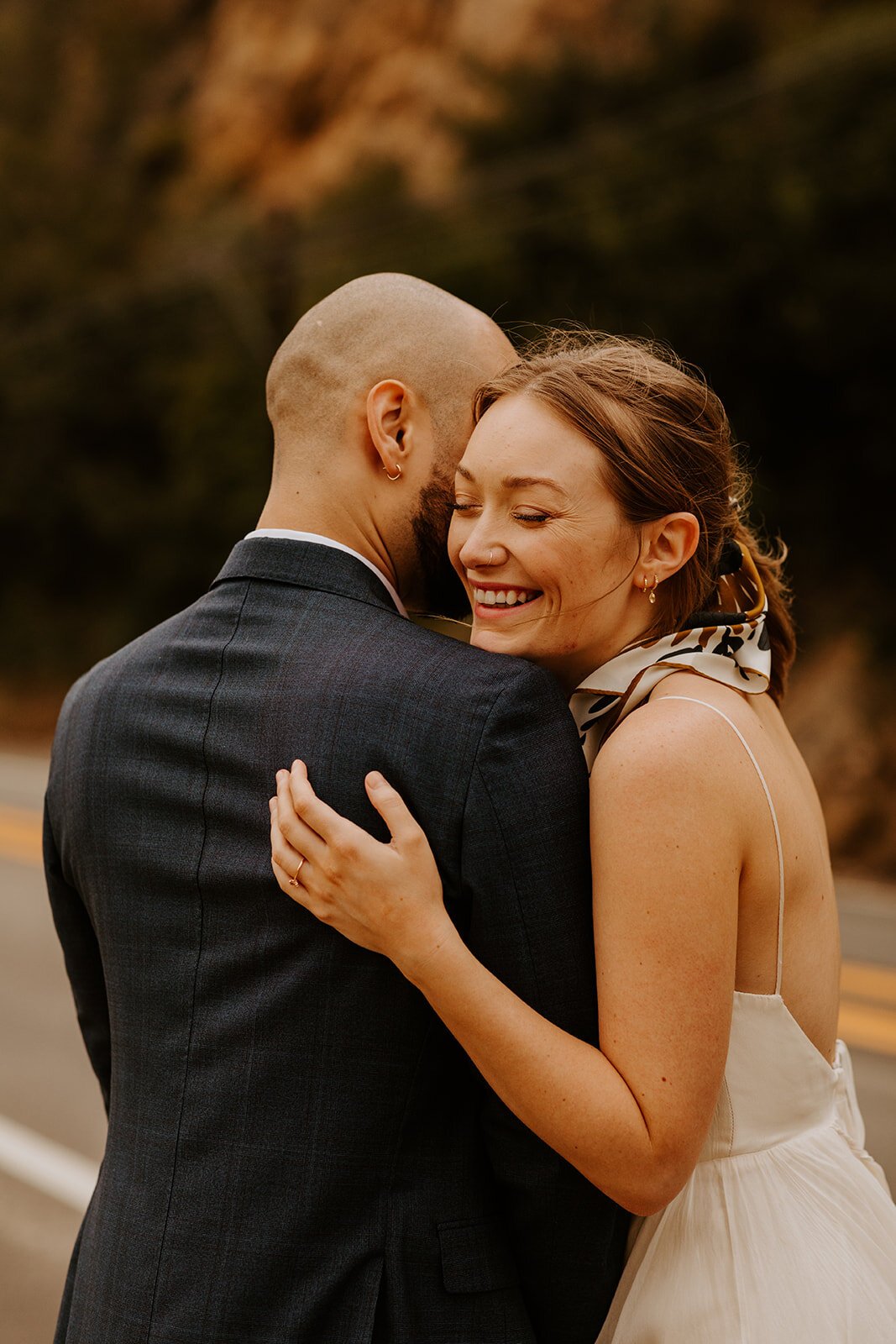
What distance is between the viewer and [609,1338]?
1817mm

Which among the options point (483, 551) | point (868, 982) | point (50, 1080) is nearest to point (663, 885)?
point (483, 551)

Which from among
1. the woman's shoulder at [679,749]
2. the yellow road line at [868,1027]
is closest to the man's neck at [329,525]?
the woman's shoulder at [679,749]

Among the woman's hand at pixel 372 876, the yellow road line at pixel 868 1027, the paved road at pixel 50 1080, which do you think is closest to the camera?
the woman's hand at pixel 372 876

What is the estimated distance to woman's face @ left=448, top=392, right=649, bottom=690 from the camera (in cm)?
180

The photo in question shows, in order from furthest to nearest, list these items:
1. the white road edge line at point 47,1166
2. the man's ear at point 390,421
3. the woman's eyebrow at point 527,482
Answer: the white road edge line at point 47,1166
the man's ear at point 390,421
the woman's eyebrow at point 527,482

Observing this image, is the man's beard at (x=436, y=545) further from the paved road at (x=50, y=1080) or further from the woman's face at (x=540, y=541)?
the paved road at (x=50, y=1080)

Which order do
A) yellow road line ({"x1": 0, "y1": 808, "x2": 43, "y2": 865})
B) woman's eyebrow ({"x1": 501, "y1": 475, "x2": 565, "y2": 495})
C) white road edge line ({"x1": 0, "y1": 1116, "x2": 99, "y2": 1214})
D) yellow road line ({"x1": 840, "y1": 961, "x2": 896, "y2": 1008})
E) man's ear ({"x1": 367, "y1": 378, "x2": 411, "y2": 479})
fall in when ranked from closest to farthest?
1. woman's eyebrow ({"x1": 501, "y1": 475, "x2": 565, "y2": 495})
2. man's ear ({"x1": 367, "y1": 378, "x2": 411, "y2": 479})
3. white road edge line ({"x1": 0, "y1": 1116, "x2": 99, "y2": 1214})
4. yellow road line ({"x1": 840, "y1": 961, "x2": 896, "y2": 1008})
5. yellow road line ({"x1": 0, "y1": 808, "x2": 43, "y2": 865})

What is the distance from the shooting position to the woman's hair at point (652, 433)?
71.1 inches

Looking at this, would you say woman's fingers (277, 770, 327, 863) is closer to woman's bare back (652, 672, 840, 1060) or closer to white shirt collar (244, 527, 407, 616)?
white shirt collar (244, 527, 407, 616)

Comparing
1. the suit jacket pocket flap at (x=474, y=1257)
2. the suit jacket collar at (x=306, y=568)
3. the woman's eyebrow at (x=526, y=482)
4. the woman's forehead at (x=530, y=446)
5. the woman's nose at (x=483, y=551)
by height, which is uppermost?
the woman's forehead at (x=530, y=446)

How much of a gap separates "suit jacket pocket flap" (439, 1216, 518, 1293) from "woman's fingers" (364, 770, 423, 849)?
51cm

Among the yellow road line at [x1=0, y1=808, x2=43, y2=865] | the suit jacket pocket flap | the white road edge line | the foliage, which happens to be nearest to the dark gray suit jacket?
the suit jacket pocket flap

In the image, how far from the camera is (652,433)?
1.83 meters

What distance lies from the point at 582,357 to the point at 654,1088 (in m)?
1.03
